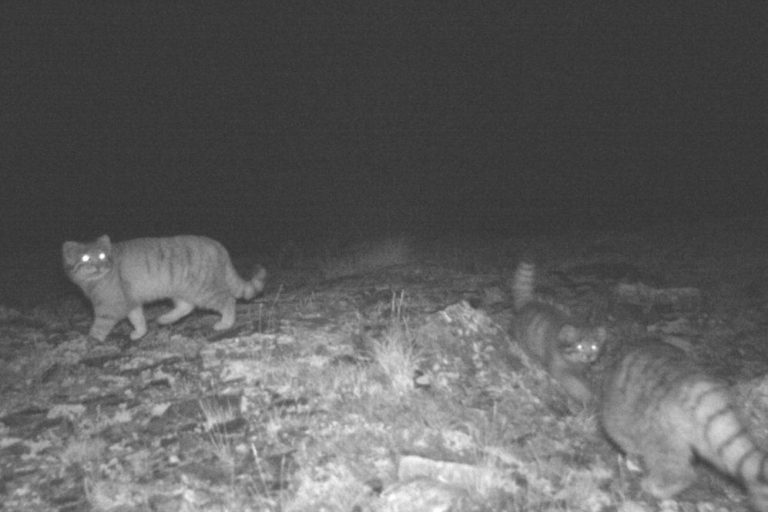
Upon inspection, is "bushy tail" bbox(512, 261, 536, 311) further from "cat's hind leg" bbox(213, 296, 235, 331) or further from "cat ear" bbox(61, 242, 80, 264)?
"cat ear" bbox(61, 242, 80, 264)

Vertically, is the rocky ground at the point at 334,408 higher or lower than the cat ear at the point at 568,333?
lower

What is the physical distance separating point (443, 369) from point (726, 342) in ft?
13.8

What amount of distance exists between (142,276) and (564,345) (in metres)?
4.83

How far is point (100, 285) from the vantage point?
7.67 metres

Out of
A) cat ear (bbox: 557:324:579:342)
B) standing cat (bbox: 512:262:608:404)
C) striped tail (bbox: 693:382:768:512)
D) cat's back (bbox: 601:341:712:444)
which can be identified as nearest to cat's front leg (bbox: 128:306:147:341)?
standing cat (bbox: 512:262:608:404)

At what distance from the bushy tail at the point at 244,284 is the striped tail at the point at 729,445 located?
5.31 m

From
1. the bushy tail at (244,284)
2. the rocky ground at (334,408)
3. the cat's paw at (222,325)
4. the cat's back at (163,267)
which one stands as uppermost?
the cat's back at (163,267)

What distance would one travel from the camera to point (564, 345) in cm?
709

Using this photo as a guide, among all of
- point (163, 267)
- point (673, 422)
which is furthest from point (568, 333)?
point (163, 267)

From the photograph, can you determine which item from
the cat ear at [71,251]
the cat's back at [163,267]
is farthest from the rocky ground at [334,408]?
the cat ear at [71,251]

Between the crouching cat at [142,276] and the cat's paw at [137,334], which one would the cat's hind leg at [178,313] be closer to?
the crouching cat at [142,276]

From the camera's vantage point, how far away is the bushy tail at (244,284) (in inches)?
322

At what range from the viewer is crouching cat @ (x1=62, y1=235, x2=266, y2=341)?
7.62 metres

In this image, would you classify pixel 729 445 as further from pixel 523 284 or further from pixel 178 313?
pixel 178 313
